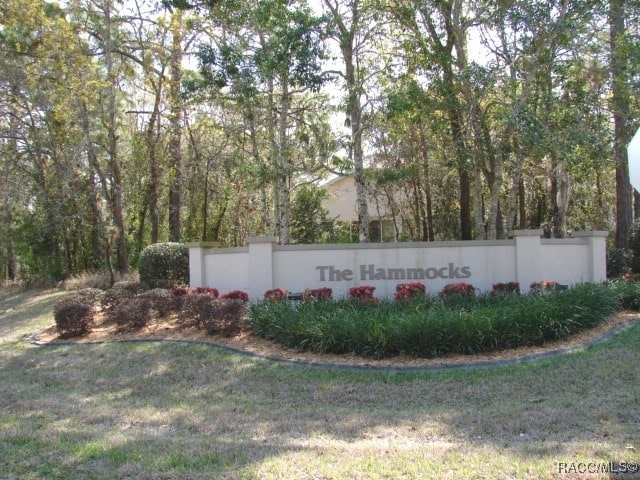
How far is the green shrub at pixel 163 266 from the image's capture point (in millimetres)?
15383

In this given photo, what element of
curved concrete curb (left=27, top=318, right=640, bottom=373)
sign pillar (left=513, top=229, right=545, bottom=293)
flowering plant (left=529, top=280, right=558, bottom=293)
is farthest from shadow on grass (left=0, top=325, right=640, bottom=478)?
sign pillar (left=513, top=229, right=545, bottom=293)

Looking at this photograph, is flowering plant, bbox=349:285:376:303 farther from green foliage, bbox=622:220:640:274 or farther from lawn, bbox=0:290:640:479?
green foliage, bbox=622:220:640:274

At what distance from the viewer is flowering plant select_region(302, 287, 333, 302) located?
1127 cm

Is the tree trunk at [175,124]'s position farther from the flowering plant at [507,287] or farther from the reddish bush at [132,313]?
the flowering plant at [507,287]

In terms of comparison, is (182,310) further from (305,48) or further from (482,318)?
(305,48)

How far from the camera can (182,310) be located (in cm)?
1083

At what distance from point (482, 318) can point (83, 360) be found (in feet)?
21.3

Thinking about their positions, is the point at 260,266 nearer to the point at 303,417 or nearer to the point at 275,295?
the point at 275,295

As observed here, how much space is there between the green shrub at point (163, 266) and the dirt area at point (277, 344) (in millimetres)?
2964

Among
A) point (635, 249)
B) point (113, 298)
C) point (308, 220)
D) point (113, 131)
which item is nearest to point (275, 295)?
point (113, 298)

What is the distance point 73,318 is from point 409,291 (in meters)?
6.67

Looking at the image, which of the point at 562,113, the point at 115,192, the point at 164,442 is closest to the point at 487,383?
the point at 164,442

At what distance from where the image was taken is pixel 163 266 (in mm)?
15383

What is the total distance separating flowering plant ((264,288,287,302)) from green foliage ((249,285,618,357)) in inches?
36.1
